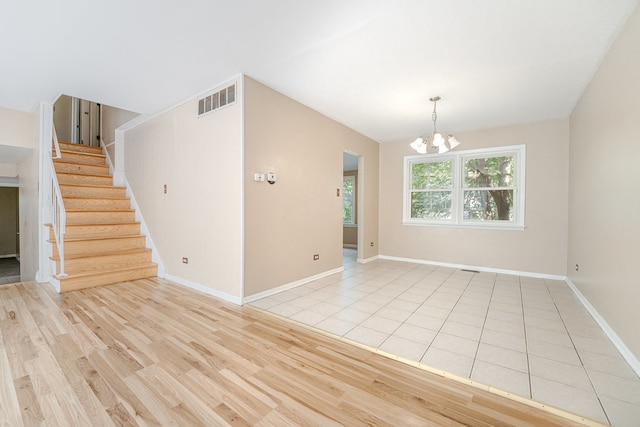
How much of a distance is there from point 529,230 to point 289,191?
162 inches

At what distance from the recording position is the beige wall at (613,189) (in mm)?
1960

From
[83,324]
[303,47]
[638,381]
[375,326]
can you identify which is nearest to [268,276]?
[375,326]

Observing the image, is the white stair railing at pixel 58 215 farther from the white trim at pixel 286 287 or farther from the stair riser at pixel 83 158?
the white trim at pixel 286 287

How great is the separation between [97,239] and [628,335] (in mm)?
6023

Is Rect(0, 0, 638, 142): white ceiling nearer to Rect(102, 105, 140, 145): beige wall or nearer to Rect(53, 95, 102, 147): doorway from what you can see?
Rect(102, 105, 140, 145): beige wall

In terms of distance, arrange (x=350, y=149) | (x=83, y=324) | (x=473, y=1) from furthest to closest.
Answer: (x=350, y=149) → (x=83, y=324) → (x=473, y=1)

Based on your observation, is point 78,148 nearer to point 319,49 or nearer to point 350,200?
point 319,49

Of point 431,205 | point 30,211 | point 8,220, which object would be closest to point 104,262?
point 30,211

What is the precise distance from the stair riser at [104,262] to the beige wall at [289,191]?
230 centimetres

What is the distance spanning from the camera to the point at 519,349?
83.3 inches

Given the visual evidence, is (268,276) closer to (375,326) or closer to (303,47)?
(375,326)

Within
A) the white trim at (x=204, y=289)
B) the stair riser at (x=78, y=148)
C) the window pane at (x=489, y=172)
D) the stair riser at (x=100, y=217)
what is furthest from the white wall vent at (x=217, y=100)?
the window pane at (x=489, y=172)

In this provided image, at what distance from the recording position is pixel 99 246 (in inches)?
158

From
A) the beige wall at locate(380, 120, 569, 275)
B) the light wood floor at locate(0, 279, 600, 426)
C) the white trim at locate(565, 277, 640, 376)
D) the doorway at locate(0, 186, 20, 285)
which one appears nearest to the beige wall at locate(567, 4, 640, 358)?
the white trim at locate(565, 277, 640, 376)
